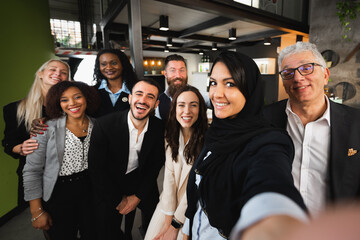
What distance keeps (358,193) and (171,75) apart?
7.19 feet

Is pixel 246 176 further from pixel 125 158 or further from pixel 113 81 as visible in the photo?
pixel 113 81

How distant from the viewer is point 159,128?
6.08ft

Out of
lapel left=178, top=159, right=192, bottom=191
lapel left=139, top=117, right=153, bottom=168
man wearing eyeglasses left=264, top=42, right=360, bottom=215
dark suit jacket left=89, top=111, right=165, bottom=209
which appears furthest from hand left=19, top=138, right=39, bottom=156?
man wearing eyeglasses left=264, top=42, right=360, bottom=215

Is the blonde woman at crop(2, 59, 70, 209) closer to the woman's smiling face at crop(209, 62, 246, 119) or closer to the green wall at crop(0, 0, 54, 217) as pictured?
the green wall at crop(0, 0, 54, 217)

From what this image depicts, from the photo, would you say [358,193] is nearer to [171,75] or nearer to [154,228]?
[154,228]

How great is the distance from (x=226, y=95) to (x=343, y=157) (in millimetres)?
815

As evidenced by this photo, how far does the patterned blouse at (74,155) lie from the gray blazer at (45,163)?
4 centimetres

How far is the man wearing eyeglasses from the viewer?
43.4 inches

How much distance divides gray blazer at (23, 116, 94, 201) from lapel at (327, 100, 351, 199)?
6.38 feet

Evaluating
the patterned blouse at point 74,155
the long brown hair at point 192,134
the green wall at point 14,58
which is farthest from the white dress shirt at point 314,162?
the green wall at point 14,58

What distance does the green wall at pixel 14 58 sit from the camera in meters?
2.56

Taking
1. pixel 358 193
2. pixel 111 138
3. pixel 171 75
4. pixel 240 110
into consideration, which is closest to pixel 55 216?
pixel 111 138

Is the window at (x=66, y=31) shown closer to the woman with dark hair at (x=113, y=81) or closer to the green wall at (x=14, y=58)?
the green wall at (x=14, y=58)

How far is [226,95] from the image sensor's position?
98 cm
